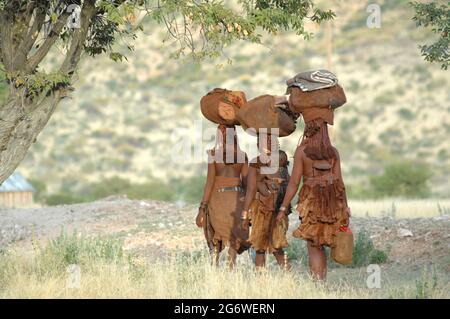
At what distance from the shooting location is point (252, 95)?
155 feet

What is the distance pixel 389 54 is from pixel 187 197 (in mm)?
19625

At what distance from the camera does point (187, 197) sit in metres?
33.8

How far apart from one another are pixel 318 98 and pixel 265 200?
142 centimetres

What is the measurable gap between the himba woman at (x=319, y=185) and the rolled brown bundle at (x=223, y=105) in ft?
4.77

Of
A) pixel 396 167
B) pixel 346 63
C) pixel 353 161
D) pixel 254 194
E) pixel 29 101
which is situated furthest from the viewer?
pixel 346 63

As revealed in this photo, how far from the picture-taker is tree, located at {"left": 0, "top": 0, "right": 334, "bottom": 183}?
33.8 feet

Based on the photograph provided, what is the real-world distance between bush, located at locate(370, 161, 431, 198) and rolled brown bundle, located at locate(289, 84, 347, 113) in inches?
903

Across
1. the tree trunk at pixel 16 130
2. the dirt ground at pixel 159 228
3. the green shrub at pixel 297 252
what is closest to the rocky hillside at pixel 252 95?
the dirt ground at pixel 159 228

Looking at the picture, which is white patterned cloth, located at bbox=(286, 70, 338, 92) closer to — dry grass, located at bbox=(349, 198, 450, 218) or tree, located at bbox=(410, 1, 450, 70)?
tree, located at bbox=(410, 1, 450, 70)

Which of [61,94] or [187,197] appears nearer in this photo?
[61,94]

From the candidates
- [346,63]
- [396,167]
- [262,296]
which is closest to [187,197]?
[396,167]
